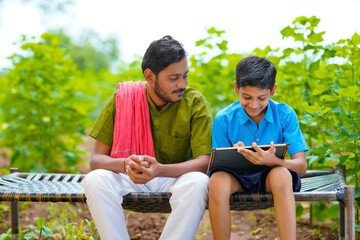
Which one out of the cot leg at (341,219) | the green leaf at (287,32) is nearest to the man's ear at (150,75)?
the green leaf at (287,32)

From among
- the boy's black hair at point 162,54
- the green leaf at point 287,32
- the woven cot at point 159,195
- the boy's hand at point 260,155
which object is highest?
the green leaf at point 287,32

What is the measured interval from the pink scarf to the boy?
1.38ft

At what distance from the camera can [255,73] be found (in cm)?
222

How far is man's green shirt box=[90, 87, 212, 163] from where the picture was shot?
96.7 inches

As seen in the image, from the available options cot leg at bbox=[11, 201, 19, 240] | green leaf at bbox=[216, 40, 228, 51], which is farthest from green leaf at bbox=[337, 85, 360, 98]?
cot leg at bbox=[11, 201, 19, 240]

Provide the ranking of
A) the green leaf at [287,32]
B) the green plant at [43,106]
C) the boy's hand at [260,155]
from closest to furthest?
the boy's hand at [260,155], the green leaf at [287,32], the green plant at [43,106]

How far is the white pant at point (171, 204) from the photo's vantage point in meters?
2.08

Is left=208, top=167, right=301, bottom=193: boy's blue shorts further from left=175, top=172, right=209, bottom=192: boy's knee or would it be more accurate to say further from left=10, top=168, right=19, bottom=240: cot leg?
left=10, top=168, right=19, bottom=240: cot leg

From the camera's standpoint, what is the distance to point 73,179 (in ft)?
9.56

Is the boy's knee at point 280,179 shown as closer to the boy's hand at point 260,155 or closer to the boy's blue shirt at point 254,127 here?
the boy's hand at point 260,155

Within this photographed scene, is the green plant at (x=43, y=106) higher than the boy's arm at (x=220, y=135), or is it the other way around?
the green plant at (x=43, y=106)

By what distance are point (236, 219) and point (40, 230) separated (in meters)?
1.64

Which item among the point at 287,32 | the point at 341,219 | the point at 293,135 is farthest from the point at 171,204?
the point at 287,32

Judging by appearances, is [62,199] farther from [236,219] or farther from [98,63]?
[98,63]
